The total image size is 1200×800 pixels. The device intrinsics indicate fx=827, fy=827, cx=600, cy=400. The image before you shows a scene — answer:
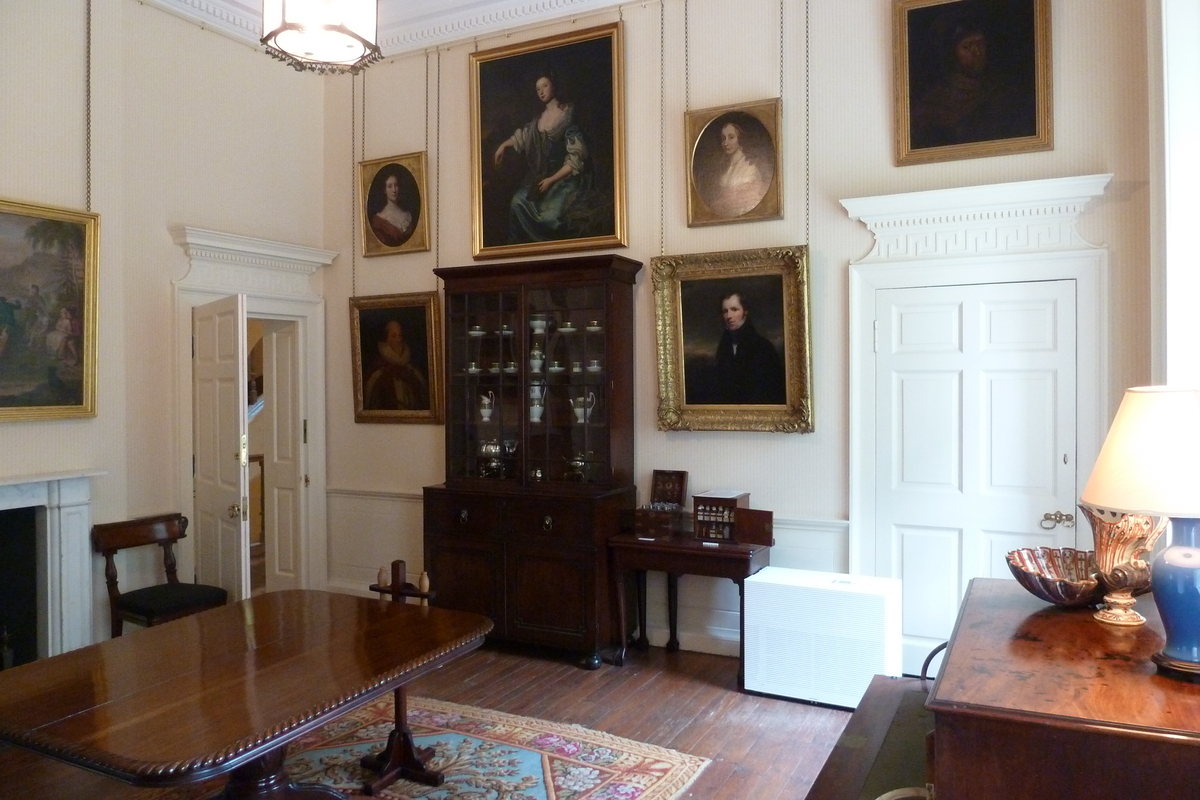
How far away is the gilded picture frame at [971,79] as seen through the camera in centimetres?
441

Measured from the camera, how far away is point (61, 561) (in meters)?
4.80

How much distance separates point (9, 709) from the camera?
8.22ft

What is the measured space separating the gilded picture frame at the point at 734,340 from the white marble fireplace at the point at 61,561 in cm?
355

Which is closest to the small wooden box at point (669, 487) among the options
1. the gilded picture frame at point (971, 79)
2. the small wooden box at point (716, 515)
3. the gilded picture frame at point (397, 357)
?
the small wooden box at point (716, 515)

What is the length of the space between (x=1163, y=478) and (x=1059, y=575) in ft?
2.19

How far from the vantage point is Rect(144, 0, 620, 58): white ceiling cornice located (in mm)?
5668

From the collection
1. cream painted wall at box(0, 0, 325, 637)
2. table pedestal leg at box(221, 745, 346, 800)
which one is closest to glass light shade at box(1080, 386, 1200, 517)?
table pedestal leg at box(221, 745, 346, 800)

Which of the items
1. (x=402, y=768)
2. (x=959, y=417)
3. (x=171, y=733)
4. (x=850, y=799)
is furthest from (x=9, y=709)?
(x=959, y=417)

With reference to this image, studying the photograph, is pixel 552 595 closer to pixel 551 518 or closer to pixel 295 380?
pixel 551 518

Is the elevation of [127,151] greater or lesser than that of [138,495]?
greater

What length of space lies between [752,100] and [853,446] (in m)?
2.23

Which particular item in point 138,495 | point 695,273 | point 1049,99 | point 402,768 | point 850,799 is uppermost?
point 1049,99

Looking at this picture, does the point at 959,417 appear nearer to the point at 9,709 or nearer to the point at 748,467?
the point at 748,467

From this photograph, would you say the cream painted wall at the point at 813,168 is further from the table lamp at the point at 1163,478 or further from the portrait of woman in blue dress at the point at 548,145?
the table lamp at the point at 1163,478
